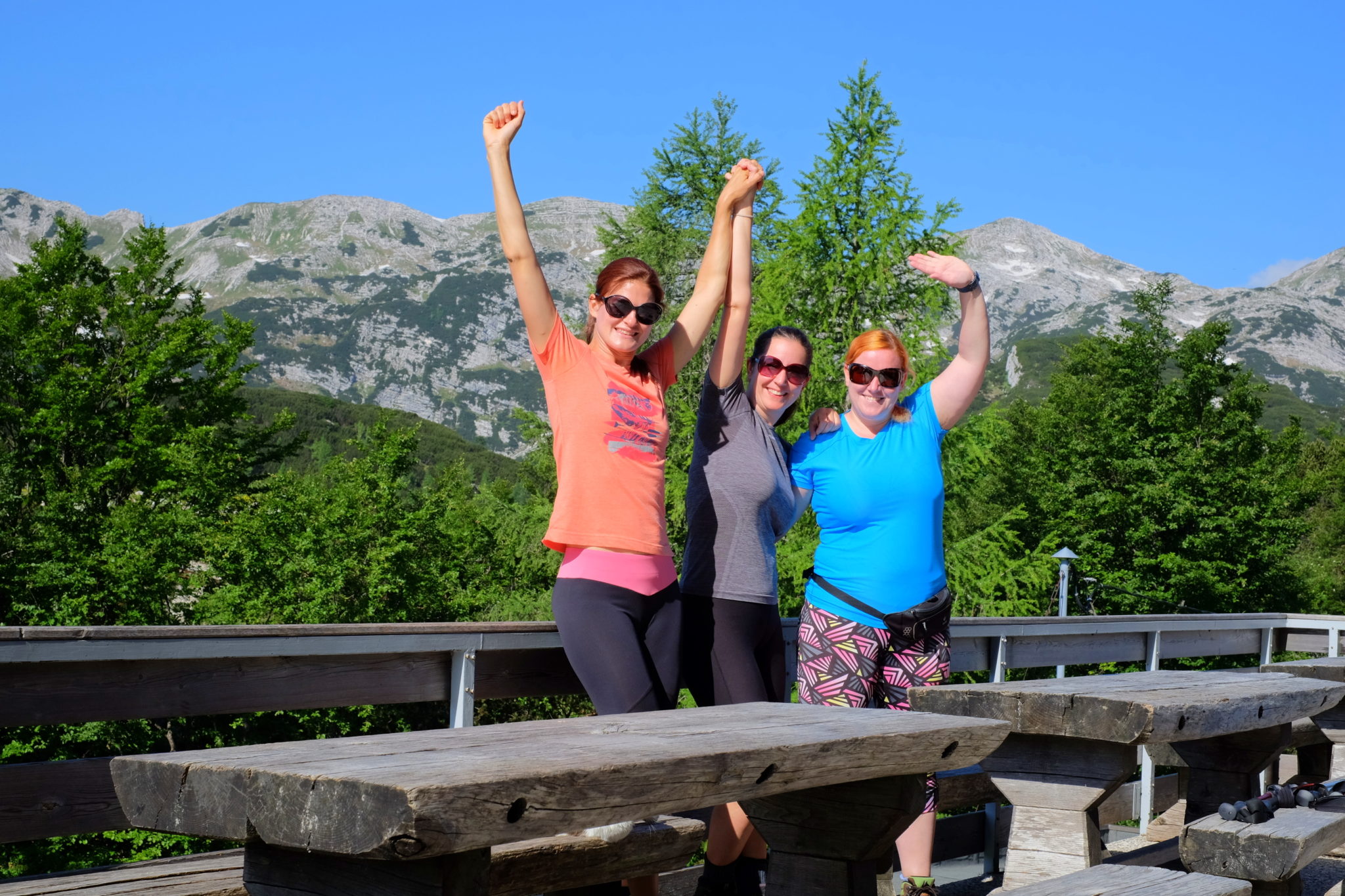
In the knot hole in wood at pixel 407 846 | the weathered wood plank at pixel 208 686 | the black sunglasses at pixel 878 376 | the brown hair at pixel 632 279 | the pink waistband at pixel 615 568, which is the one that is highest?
the brown hair at pixel 632 279

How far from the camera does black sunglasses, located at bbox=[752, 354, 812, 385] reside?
10.2 feet

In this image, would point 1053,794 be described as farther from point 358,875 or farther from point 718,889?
point 358,875

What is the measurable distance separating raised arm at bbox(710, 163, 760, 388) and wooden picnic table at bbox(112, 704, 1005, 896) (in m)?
1.08

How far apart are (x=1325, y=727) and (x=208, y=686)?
3.42m

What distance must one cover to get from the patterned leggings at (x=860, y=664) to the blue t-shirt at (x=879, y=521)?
1.6 inches

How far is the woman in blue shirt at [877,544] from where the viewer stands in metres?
3.05

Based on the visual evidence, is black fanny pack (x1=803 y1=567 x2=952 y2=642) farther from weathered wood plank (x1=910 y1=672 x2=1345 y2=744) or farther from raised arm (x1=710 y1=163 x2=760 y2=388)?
raised arm (x1=710 y1=163 x2=760 y2=388)

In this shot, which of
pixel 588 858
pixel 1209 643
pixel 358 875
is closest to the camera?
pixel 358 875

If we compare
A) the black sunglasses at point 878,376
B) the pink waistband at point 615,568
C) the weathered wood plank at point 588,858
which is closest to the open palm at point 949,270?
the black sunglasses at point 878,376

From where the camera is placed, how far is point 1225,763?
130 inches

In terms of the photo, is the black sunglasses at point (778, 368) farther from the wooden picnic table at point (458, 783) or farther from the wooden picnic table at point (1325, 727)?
the wooden picnic table at point (1325, 727)

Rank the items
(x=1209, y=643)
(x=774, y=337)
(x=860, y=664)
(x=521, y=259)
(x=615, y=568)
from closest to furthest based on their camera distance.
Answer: (x=615, y=568)
(x=521, y=259)
(x=860, y=664)
(x=774, y=337)
(x=1209, y=643)

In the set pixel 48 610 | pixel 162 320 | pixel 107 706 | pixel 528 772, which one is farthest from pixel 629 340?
pixel 162 320

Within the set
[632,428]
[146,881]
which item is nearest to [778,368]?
[632,428]
